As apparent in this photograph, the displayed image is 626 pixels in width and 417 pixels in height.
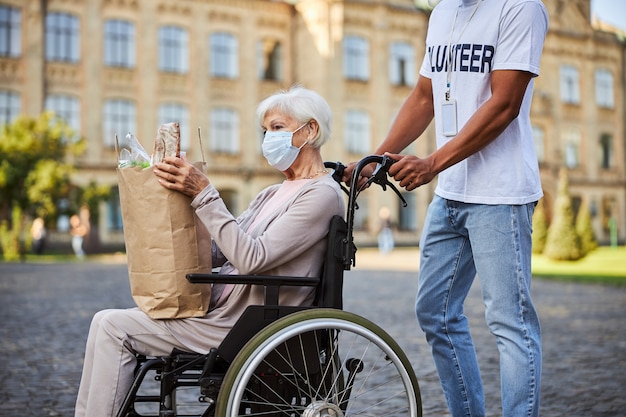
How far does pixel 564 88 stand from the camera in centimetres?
4353

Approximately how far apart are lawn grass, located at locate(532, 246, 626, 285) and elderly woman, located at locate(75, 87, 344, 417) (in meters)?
13.4

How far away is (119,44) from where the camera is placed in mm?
33188

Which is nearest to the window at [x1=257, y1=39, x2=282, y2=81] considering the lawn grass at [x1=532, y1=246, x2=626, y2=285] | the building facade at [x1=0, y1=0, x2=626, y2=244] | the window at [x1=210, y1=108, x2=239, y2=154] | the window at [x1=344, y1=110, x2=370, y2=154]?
the building facade at [x1=0, y1=0, x2=626, y2=244]

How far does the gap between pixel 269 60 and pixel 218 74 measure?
2.73 meters

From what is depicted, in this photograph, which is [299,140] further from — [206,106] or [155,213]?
[206,106]

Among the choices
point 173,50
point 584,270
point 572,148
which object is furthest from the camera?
point 572,148

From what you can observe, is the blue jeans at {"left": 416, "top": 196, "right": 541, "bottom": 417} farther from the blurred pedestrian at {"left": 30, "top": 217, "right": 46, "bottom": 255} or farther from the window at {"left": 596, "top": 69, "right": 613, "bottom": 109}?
the window at {"left": 596, "top": 69, "right": 613, "bottom": 109}

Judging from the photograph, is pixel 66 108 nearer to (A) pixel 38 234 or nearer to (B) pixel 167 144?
(A) pixel 38 234

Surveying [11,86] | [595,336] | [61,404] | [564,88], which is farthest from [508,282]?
[564,88]

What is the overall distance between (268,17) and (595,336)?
30.2 m

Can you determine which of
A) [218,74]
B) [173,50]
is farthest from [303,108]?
[218,74]

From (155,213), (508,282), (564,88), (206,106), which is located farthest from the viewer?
(564,88)

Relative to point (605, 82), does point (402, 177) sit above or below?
below

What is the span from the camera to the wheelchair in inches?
108
